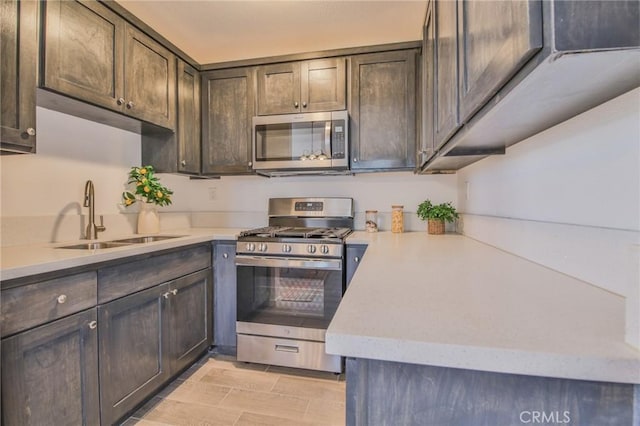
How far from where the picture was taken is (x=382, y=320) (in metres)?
0.58

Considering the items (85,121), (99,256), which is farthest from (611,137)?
(85,121)

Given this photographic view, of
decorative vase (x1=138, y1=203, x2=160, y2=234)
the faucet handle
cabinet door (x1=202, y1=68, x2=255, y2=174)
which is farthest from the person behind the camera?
cabinet door (x1=202, y1=68, x2=255, y2=174)

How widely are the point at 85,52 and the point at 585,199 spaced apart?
7.34 ft

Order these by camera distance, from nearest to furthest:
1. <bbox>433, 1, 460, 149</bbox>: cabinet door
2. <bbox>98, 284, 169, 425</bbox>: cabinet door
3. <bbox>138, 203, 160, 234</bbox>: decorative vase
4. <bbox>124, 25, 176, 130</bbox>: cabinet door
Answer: <bbox>433, 1, 460, 149</bbox>: cabinet door → <bbox>98, 284, 169, 425</bbox>: cabinet door → <bbox>124, 25, 176, 130</bbox>: cabinet door → <bbox>138, 203, 160, 234</bbox>: decorative vase

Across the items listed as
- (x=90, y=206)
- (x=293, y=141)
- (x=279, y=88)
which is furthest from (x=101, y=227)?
(x=279, y=88)

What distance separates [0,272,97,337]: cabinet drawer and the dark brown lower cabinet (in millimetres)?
121

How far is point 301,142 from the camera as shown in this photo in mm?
2252

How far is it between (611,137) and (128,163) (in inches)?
105

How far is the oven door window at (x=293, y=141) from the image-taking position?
2209 mm

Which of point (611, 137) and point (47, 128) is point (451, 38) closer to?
point (611, 137)

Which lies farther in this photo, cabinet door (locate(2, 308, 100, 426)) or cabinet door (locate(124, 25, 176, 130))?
cabinet door (locate(124, 25, 176, 130))

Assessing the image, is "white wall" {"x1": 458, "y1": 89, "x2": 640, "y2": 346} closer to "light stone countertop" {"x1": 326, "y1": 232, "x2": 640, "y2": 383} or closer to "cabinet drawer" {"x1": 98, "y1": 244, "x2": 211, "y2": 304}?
"light stone countertop" {"x1": 326, "y1": 232, "x2": 640, "y2": 383}

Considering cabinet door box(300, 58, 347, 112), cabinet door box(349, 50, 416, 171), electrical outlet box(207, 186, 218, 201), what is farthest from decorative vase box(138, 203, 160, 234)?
cabinet door box(349, 50, 416, 171)

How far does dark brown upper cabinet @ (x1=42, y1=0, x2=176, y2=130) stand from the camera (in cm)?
141
